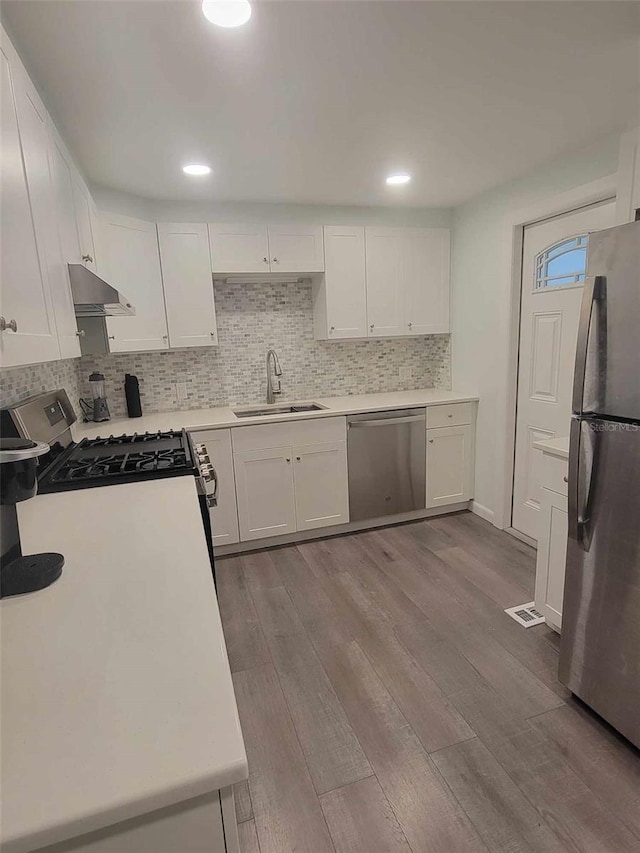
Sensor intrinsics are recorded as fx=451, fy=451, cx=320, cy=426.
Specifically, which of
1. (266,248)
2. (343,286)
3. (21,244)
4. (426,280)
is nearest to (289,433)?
(343,286)

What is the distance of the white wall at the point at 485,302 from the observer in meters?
2.89

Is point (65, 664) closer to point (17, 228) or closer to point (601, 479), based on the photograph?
point (17, 228)

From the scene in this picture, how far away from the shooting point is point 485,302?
3.25 metres

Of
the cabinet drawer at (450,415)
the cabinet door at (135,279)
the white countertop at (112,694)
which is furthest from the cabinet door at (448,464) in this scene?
the white countertop at (112,694)

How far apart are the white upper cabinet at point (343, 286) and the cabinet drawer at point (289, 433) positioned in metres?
0.73

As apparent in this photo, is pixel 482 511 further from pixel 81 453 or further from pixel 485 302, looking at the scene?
pixel 81 453

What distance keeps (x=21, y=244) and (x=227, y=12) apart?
87cm

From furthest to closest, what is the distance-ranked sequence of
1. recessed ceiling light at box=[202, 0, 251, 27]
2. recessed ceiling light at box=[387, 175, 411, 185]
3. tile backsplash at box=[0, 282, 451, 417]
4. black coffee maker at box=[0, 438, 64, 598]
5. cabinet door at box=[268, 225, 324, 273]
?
tile backsplash at box=[0, 282, 451, 417] < cabinet door at box=[268, 225, 324, 273] < recessed ceiling light at box=[387, 175, 411, 185] < recessed ceiling light at box=[202, 0, 251, 27] < black coffee maker at box=[0, 438, 64, 598]

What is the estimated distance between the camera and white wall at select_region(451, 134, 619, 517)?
289 cm

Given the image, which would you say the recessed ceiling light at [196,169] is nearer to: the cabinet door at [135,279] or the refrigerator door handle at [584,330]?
the cabinet door at [135,279]

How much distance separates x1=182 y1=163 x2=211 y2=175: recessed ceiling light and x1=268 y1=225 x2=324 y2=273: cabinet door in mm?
731

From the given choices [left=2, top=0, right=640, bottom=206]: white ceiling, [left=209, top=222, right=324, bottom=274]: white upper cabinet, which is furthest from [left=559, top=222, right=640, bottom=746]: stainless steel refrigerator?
[left=209, top=222, right=324, bottom=274]: white upper cabinet

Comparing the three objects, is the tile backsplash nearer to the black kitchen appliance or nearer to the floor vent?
the black kitchen appliance

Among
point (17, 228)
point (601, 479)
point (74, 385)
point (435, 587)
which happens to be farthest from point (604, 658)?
point (74, 385)
